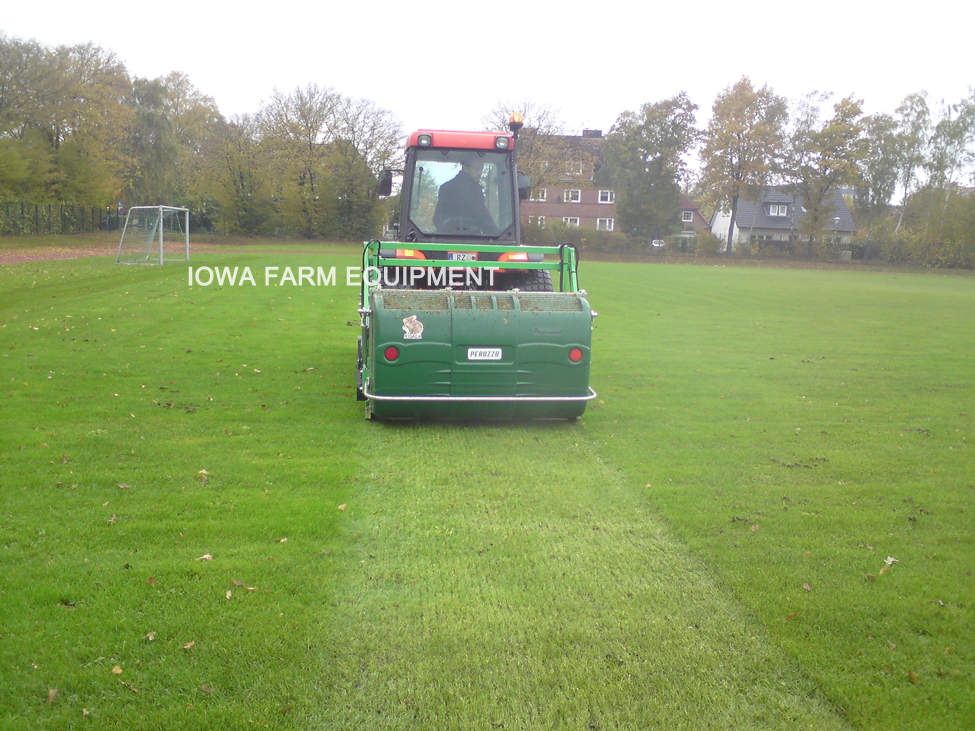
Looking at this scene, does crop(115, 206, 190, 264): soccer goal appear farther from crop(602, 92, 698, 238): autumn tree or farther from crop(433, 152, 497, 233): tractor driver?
crop(602, 92, 698, 238): autumn tree

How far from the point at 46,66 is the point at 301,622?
4761 centimetres

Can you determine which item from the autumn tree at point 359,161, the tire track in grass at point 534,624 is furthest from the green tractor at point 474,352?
the autumn tree at point 359,161

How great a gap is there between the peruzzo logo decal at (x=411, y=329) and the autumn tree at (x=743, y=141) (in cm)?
5061

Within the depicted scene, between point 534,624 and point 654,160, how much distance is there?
Result: 5508 cm

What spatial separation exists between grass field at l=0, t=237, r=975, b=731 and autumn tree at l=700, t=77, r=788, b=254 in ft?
157

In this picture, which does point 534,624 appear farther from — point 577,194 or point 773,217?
point 773,217

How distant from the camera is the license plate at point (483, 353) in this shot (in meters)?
6.49

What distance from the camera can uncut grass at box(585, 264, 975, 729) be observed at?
328cm

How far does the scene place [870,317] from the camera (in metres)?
17.8

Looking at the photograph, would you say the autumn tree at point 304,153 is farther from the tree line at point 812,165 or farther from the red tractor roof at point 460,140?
the red tractor roof at point 460,140

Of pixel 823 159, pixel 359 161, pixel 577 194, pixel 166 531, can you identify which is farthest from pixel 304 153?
pixel 166 531

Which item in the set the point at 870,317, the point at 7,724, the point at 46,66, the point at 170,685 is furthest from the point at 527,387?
the point at 46,66

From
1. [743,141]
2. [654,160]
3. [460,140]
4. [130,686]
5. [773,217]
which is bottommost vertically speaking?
[130,686]

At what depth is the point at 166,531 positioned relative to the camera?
14.1 feet
